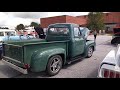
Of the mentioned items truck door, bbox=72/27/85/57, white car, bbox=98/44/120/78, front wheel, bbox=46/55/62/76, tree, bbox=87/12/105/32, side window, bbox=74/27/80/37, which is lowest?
front wheel, bbox=46/55/62/76

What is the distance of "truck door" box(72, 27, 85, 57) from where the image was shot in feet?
16.9

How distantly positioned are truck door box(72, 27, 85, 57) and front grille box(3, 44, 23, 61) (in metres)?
2.07

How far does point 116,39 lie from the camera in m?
12.3

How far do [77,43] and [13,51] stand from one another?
2477 millimetres

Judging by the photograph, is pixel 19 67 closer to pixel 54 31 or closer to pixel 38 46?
pixel 38 46

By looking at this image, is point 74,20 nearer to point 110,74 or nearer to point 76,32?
point 76,32

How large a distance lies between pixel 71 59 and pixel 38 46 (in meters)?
1.65

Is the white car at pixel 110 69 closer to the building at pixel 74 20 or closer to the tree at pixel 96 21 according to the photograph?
the building at pixel 74 20

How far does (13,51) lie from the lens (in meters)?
4.33

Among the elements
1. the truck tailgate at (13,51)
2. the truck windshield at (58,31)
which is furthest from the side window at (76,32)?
the truck tailgate at (13,51)

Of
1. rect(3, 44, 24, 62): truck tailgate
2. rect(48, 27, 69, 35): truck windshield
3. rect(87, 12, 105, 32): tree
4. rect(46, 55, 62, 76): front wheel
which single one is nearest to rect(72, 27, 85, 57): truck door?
rect(48, 27, 69, 35): truck windshield

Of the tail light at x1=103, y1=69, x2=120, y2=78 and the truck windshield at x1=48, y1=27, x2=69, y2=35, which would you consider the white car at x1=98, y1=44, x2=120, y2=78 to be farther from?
the truck windshield at x1=48, y1=27, x2=69, y2=35

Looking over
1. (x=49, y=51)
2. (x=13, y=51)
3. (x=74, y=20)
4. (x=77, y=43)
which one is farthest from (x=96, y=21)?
(x=13, y=51)
